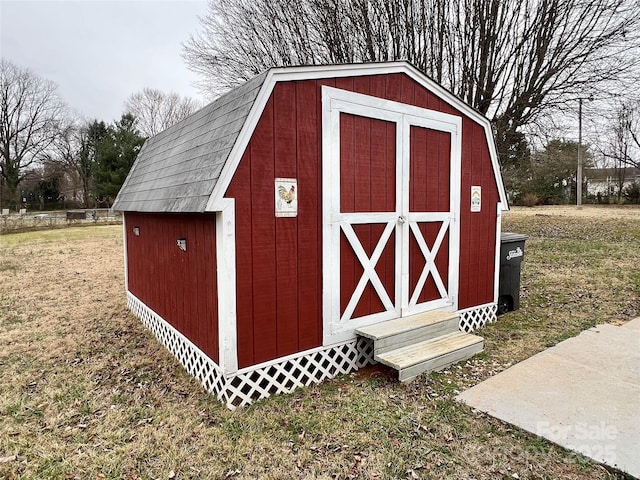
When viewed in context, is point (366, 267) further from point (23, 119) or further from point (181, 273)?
point (23, 119)

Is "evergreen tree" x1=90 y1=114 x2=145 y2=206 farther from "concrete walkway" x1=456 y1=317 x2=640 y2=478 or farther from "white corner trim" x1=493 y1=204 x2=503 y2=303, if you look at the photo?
"concrete walkway" x1=456 y1=317 x2=640 y2=478

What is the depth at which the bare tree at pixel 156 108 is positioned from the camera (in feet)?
110

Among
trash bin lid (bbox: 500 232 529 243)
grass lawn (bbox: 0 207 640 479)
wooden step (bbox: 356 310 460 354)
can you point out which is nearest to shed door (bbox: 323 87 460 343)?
wooden step (bbox: 356 310 460 354)

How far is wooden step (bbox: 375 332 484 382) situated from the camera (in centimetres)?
362

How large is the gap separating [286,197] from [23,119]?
3932cm

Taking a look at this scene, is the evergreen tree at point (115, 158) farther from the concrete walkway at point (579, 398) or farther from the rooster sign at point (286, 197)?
the concrete walkway at point (579, 398)

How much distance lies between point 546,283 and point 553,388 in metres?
4.88

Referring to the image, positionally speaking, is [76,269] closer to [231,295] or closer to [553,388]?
[231,295]

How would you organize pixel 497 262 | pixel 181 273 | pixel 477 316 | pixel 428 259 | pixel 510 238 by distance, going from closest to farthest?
pixel 181 273 → pixel 428 259 → pixel 477 316 → pixel 497 262 → pixel 510 238

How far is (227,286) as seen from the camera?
3.15 meters

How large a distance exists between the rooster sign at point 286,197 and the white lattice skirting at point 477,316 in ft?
9.48

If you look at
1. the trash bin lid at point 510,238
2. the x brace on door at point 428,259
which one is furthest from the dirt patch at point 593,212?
the x brace on door at point 428,259

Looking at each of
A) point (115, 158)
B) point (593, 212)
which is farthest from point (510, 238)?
point (115, 158)

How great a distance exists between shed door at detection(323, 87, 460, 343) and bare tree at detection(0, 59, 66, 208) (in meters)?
37.3
